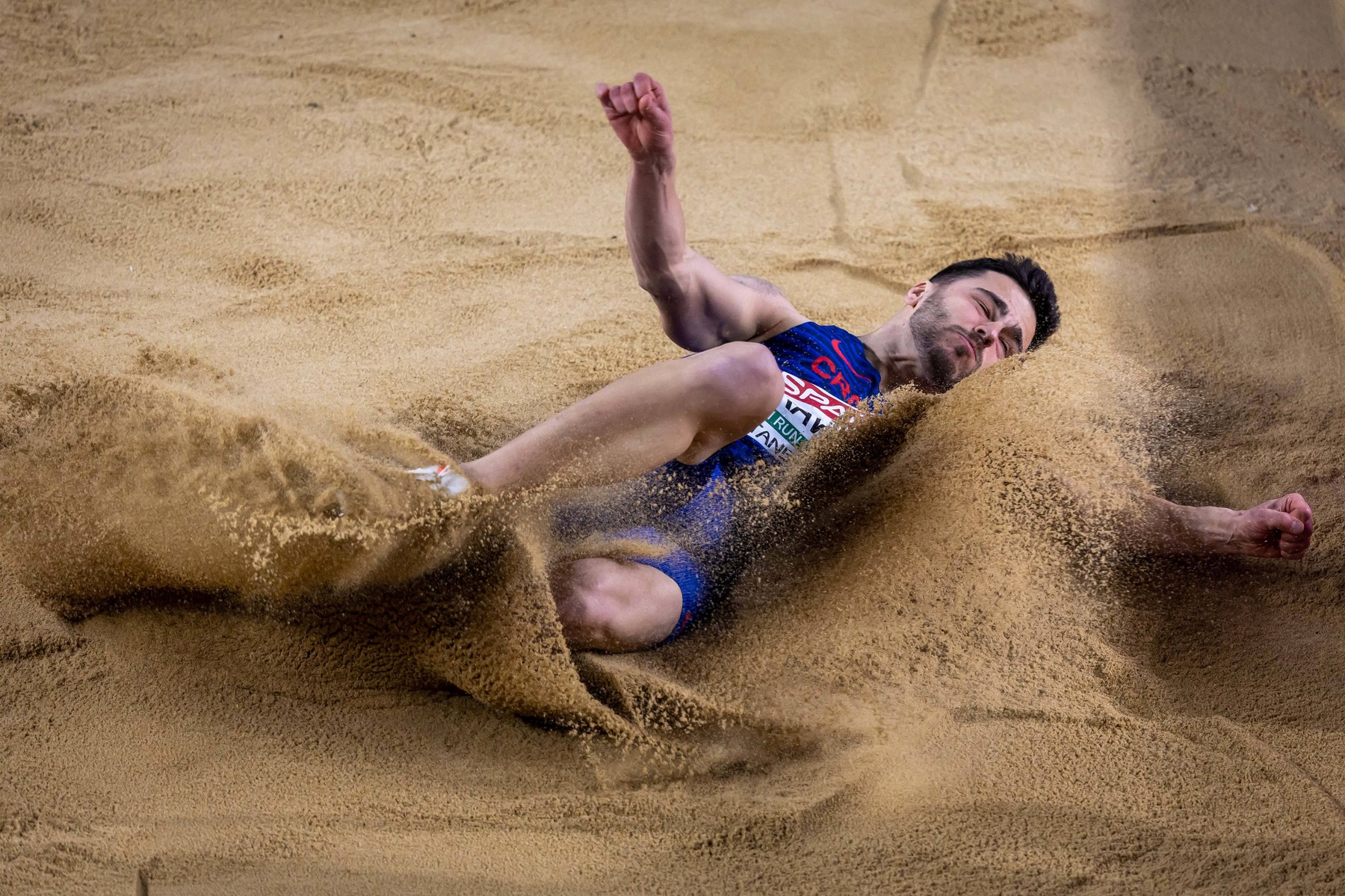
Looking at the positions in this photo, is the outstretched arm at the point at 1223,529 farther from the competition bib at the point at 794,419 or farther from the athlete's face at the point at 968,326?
the competition bib at the point at 794,419

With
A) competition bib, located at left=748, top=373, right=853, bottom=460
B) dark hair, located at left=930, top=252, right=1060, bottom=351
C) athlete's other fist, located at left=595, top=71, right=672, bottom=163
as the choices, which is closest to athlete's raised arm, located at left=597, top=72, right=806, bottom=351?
athlete's other fist, located at left=595, top=71, right=672, bottom=163

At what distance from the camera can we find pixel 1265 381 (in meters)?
2.35

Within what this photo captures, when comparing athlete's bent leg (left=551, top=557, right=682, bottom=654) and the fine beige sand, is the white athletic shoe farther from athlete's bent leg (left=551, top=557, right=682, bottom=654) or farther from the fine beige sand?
athlete's bent leg (left=551, top=557, right=682, bottom=654)

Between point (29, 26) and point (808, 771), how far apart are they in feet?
10.4

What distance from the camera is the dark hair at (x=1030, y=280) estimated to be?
209cm

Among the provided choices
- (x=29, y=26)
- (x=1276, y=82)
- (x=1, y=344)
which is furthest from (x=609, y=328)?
(x=1276, y=82)

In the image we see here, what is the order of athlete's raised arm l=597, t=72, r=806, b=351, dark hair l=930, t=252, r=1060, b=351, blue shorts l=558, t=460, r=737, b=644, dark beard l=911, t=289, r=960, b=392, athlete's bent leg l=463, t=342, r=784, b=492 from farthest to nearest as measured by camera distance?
1. dark hair l=930, t=252, r=1060, b=351
2. dark beard l=911, t=289, r=960, b=392
3. blue shorts l=558, t=460, r=737, b=644
4. athlete's raised arm l=597, t=72, r=806, b=351
5. athlete's bent leg l=463, t=342, r=784, b=492

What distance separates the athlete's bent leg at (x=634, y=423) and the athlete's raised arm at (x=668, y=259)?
0.73 feet

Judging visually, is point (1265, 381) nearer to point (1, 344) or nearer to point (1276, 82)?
point (1276, 82)

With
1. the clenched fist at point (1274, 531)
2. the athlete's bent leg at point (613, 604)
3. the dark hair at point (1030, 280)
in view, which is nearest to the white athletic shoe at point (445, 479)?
the athlete's bent leg at point (613, 604)

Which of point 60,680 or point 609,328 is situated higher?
point 609,328

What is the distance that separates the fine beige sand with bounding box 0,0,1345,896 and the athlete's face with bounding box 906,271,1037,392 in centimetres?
7

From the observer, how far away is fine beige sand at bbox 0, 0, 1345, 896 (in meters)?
1.35

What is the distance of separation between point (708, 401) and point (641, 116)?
0.44 m
